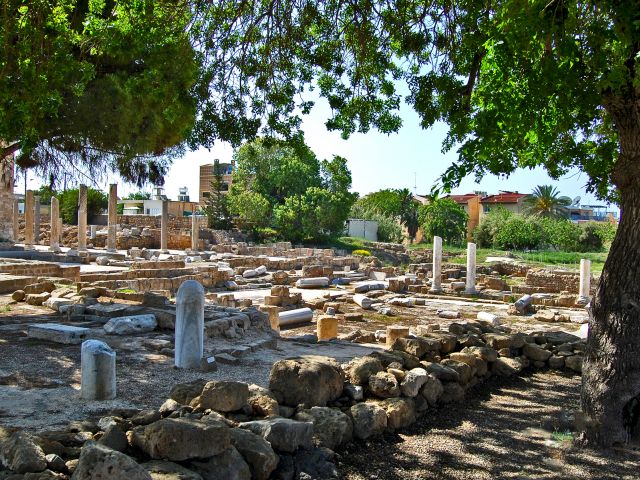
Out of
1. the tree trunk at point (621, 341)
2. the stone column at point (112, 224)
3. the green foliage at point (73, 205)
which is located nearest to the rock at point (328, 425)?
the tree trunk at point (621, 341)

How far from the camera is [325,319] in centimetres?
1429

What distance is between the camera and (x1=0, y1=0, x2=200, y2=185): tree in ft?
27.0

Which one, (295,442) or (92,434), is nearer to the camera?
(92,434)

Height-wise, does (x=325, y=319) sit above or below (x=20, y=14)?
below

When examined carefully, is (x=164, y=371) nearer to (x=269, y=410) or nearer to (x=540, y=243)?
(x=269, y=410)

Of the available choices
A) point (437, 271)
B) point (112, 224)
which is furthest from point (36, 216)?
point (437, 271)

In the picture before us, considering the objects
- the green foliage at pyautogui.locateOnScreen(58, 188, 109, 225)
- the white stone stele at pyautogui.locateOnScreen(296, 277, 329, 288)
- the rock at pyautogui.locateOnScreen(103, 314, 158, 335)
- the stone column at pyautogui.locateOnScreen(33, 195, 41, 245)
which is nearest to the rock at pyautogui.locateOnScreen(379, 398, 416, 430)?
the rock at pyautogui.locateOnScreen(103, 314, 158, 335)

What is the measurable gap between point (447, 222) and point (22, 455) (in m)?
54.3

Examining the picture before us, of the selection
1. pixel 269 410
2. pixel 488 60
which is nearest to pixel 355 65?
pixel 488 60

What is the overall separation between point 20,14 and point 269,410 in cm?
669

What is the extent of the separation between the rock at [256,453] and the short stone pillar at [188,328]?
3.43 meters

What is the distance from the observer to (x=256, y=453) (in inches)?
190

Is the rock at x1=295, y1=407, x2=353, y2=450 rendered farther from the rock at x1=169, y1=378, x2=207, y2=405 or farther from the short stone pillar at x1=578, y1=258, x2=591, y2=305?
the short stone pillar at x1=578, y1=258, x2=591, y2=305

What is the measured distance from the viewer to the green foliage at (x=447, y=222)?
56312mm
